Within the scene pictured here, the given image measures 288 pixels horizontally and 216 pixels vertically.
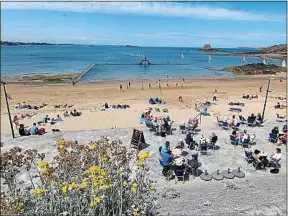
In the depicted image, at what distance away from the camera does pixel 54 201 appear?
5719mm

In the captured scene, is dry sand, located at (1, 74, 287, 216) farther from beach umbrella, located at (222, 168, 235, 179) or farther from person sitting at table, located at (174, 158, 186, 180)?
person sitting at table, located at (174, 158, 186, 180)

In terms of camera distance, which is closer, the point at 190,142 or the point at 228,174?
the point at 228,174

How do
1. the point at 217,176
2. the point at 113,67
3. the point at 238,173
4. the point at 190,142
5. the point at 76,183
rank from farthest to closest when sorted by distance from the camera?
the point at 113,67, the point at 190,142, the point at 238,173, the point at 217,176, the point at 76,183

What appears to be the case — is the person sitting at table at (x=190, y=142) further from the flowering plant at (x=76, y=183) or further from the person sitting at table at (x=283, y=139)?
the flowering plant at (x=76, y=183)

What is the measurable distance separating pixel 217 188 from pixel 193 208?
129 cm

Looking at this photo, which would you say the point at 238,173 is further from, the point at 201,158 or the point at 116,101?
the point at 116,101

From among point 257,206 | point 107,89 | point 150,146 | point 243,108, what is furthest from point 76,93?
point 257,206

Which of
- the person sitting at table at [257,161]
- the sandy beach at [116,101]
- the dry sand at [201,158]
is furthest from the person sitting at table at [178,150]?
the sandy beach at [116,101]

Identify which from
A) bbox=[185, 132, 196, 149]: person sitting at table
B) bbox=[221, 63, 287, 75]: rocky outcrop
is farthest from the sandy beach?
bbox=[221, 63, 287, 75]: rocky outcrop

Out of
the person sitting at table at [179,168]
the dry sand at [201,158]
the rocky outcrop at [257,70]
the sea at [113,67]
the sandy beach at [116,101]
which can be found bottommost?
the sea at [113,67]

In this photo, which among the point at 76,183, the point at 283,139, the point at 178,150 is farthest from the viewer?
the point at 283,139

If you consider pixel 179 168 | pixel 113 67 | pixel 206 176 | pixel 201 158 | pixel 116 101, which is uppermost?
pixel 179 168

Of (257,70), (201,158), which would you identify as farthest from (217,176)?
(257,70)

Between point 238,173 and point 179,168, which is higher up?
point 179,168
